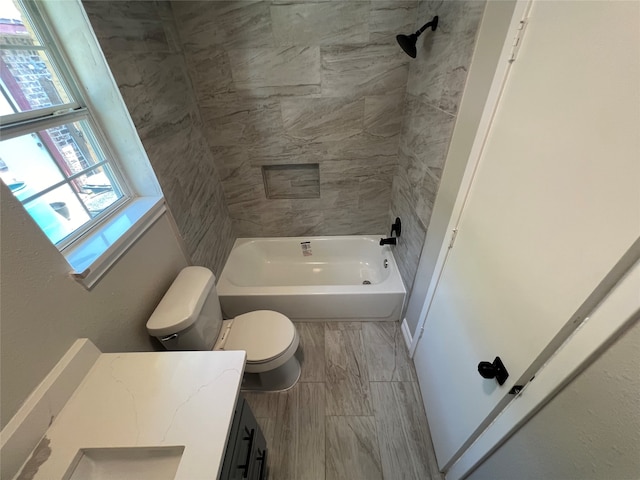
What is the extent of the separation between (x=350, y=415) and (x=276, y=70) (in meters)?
2.13

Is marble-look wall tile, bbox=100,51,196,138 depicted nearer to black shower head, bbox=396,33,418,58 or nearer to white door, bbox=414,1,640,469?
black shower head, bbox=396,33,418,58

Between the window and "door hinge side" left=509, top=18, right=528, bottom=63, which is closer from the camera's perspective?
"door hinge side" left=509, top=18, right=528, bottom=63

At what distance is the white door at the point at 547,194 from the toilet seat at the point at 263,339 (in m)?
0.82

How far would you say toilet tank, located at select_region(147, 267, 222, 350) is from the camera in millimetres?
1043

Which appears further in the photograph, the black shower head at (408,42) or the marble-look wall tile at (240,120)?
the marble-look wall tile at (240,120)

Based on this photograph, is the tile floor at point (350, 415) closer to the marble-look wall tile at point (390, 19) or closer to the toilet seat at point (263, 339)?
the toilet seat at point (263, 339)

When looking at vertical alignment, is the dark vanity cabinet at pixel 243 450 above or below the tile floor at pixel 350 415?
above

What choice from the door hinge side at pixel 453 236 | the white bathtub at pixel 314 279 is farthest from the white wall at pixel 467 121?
the white bathtub at pixel 314 279

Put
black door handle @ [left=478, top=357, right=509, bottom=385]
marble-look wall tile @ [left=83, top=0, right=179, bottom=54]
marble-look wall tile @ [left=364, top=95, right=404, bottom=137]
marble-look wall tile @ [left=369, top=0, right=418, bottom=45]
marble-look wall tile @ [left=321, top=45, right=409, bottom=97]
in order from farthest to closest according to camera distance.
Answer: marble-look wall tile @ [left=364, top=95, right=404, bottom=137] < marble-look wall tile @ [left=321, top=45, right=409, bottom=97] < marble-look wall tile @ [left=369, top=0, right=418, bottom=45] < marble-look wall tile @ [left=83, top=0, right=179, bottom=54] < black door handle @ [left=478, top=357, right=509, bottom=385]

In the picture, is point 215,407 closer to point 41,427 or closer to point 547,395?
point 41,427

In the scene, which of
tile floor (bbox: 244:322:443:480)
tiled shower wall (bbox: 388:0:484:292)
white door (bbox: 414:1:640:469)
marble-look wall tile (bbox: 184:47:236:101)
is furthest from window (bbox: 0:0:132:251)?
tiled shower wall (bbox: 388:0:484:292)

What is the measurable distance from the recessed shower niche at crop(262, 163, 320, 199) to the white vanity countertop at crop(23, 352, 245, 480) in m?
1.56

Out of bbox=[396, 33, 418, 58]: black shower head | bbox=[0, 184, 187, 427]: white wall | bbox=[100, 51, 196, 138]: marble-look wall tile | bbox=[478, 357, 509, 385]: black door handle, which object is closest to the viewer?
bbox=[0, 184, 187, 427]: white wall

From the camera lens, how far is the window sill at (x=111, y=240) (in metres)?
0.83
